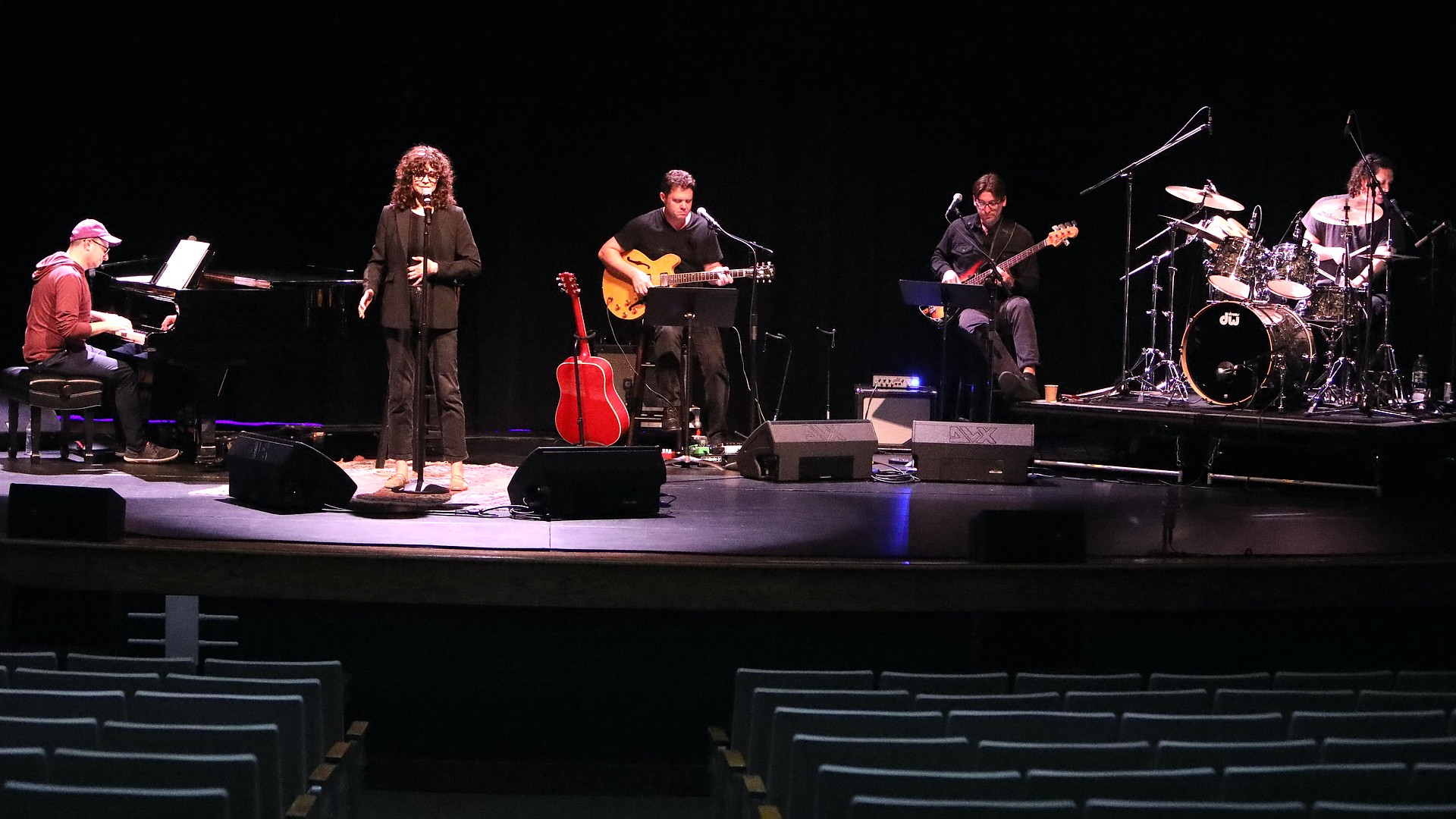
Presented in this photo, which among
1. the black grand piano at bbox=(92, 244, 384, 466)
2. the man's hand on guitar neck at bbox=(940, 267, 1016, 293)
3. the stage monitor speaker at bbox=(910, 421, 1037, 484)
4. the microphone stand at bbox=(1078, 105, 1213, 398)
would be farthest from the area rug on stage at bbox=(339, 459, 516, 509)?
the microphone stand at bbox=(1078, 105, 1213, 398)

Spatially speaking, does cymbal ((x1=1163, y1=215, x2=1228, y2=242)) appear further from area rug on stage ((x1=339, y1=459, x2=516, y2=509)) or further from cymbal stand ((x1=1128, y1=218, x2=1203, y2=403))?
area rug on stage ((x1=339, y1=459, x2=516, y2=509))

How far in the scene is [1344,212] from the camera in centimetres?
888

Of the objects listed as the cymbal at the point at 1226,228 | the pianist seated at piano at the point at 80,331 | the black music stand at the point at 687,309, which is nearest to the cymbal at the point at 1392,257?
the cymbal at the point at 1226,228

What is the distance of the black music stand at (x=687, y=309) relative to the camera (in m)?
7.86

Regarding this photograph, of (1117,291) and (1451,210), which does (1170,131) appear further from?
(1451,210)

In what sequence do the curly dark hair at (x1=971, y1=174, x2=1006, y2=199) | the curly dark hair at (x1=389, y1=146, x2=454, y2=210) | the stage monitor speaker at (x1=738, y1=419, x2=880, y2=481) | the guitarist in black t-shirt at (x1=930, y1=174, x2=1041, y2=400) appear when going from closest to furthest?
1. the curly dark hair at (x1=389, y1=146, x2=454, y2=210)
2. the stage monitor speaker at (x1=738, y1=419, x2=880, y2=481)
3. the guitarist in black t-shirt at (x1=930, y1=174, x2=1041, y2=400)
4. the curly dark hair at (x1=971, y1=174, x2=1006, y2=199)

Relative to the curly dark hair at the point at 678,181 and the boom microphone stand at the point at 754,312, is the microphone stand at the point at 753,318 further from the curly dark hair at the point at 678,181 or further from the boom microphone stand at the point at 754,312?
the curly dark hair at the point at 678,181

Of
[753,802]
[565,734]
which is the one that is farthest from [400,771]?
[753,802]

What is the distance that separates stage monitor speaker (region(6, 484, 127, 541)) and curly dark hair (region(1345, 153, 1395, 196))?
746 centimetres

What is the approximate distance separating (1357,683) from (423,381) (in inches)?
148

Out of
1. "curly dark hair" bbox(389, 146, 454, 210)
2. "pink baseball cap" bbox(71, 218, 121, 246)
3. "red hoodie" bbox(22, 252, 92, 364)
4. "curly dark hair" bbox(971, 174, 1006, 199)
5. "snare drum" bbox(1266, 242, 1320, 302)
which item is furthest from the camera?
"curly dark hair" bbox(971, 174, 1006, 199)

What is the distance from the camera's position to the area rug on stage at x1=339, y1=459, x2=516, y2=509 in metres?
6.46

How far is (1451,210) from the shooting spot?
9.75 m

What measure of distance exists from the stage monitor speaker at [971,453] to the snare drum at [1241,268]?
200cm
